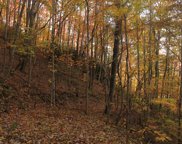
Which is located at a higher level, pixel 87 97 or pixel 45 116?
pixel 87 97

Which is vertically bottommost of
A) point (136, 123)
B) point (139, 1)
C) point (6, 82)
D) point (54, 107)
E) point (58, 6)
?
point (136, 123)

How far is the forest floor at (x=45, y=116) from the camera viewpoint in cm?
856

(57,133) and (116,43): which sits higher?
(116,43)

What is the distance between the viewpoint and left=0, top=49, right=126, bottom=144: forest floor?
8.56 m

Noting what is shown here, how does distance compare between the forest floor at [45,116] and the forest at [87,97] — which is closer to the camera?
A: the forest floor at [45,116]

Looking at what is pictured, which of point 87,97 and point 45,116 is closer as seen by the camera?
point 45,116

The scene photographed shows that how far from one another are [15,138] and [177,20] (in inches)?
344

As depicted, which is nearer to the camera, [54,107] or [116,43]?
[54,107]

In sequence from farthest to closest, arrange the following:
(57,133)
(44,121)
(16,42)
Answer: (16,42), (44,121), (57,133)

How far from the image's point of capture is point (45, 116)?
11.6 m

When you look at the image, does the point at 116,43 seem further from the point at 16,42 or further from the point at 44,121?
the point at 44,121

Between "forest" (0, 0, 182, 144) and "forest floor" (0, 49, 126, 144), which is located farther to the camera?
"forest" (0, 0, 182, 144)

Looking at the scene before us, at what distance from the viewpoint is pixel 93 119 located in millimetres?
13180

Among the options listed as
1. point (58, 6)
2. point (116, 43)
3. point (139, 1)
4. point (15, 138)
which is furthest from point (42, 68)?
point (15, 138)
